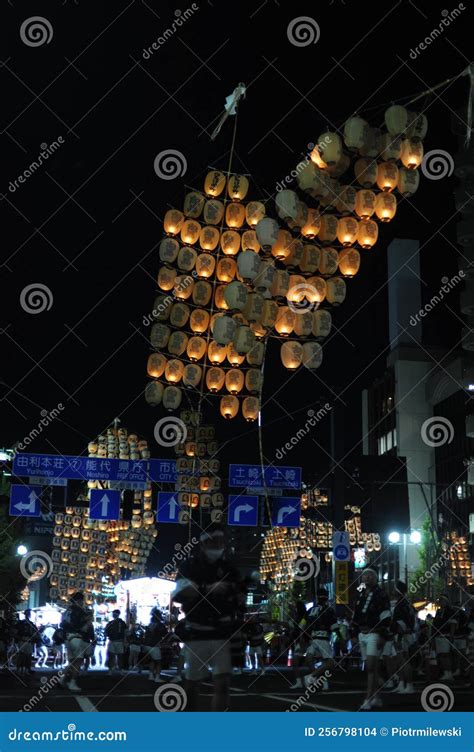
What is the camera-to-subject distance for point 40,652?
31109mm

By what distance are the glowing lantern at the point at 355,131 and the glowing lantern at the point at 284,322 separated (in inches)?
227

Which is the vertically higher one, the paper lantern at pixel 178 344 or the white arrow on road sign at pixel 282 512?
the paper lantern at pixel 178 344

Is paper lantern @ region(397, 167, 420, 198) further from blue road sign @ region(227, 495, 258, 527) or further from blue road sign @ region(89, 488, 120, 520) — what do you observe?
blue road sign @ region(89, 488, 120, 520)

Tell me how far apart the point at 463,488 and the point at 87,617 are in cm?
5831

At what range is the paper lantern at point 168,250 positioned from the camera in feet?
98.4

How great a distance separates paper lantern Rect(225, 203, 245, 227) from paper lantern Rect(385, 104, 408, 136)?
6003 mm

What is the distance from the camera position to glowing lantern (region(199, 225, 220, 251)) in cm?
2992

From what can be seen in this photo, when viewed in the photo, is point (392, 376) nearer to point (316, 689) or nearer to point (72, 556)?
point (72, 556)

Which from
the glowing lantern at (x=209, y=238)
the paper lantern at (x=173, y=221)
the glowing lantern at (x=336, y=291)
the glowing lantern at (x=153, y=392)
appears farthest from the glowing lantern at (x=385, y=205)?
the glowing lantern at (x=153, y=392)

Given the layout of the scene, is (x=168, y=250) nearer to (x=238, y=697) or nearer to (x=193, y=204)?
(x=193, y=204)

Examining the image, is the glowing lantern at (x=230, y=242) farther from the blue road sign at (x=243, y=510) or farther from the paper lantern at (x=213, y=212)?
the blue road sign at (x=243, y=510)

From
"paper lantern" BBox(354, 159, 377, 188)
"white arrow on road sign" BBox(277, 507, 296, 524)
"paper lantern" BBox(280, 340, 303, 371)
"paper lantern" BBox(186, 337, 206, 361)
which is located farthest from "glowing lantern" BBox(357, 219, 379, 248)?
"white arrow on road sign" BBox(277, 507, 296, 524)

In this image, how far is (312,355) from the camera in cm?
2931
